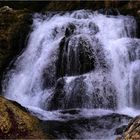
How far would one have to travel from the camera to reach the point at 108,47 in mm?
13125

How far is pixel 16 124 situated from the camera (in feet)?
28.2

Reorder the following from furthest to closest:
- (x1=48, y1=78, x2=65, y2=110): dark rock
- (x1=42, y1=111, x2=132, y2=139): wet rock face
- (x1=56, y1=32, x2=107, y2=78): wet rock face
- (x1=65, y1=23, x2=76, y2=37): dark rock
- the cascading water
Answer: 1. (x1=65, y1=23, x2=76, y2=37): dark rock
2. (x1=56, y1=32, x2=107, y2=78): wet rock face
3. (x1=48, y1=78, x2=65, y2=110): dark rock
4. the cascading water
5. (x1=42, y1=111, x2=132, y2=139): wet rock face

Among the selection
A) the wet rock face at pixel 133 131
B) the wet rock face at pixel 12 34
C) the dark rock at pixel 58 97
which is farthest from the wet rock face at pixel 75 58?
the wet rock face at pixel 133 131

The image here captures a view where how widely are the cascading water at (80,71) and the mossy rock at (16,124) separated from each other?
71 centimetres

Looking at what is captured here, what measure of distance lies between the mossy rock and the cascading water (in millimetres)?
709

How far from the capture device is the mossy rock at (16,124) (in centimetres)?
841

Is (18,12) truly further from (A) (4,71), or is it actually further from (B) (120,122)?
(B) (120,122)


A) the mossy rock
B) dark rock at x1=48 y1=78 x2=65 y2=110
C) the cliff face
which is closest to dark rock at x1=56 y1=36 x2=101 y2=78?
dark rock at x1=48 y1=78 x2=65 y2=110

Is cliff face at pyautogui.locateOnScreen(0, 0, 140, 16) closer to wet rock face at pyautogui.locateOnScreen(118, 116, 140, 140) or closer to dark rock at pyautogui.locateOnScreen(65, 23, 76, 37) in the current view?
dark rock at pyautogui.locateOnScreen(65, 23, 76, 37)

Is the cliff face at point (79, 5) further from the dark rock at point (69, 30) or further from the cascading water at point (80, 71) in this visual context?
the dark rock at point (69, 30)

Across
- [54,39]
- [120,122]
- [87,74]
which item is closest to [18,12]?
[54,39]

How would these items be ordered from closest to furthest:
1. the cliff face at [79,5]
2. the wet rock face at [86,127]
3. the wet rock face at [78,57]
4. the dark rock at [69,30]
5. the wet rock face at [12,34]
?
the wet rock face at [86,127] < the wet rock face at [78,57] < the dark rock at [69,30] < the wet rock face at [12,34] < the cliff face at [79,5]

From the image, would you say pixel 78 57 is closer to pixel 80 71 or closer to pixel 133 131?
pixel 80 71

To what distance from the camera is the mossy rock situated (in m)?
8.41
